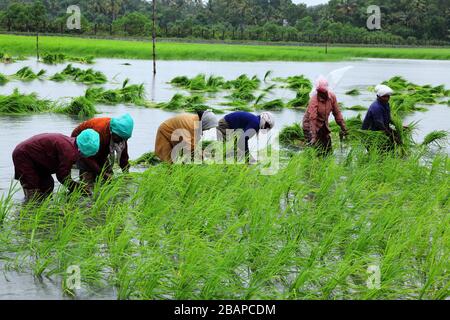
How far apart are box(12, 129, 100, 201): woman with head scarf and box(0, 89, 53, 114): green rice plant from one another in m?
8.23

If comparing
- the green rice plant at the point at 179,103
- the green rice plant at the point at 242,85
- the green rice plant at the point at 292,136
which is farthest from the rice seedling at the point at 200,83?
→ the green rice plant at the point at 292,136

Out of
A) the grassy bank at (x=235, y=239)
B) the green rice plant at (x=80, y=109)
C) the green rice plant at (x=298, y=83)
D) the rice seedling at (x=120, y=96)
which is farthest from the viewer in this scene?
the green rice plant at (x=298, y=83)

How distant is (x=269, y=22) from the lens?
3418 inches

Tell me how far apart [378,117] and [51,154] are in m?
5.32

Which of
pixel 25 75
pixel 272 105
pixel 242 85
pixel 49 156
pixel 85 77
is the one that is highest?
pixel 49 156

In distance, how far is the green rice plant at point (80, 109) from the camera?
604 inches

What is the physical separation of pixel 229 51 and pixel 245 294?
46.0 meters

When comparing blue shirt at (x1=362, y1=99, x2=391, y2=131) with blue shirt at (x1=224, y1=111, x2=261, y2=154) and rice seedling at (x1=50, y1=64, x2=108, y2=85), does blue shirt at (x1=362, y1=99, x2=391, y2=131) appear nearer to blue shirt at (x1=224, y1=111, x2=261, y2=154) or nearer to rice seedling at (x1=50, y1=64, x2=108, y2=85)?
blue shirt at (x1=224, y1=111, x2=261, y2=154)

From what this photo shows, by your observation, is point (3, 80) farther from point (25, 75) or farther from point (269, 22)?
point (269, 22)

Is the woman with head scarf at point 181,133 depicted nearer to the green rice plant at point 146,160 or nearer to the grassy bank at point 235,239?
the grassy bank at point 235,239

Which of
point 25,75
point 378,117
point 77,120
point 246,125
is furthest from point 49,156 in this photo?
point 25,75

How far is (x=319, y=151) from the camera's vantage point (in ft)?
34.2

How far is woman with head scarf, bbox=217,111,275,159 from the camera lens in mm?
9344
